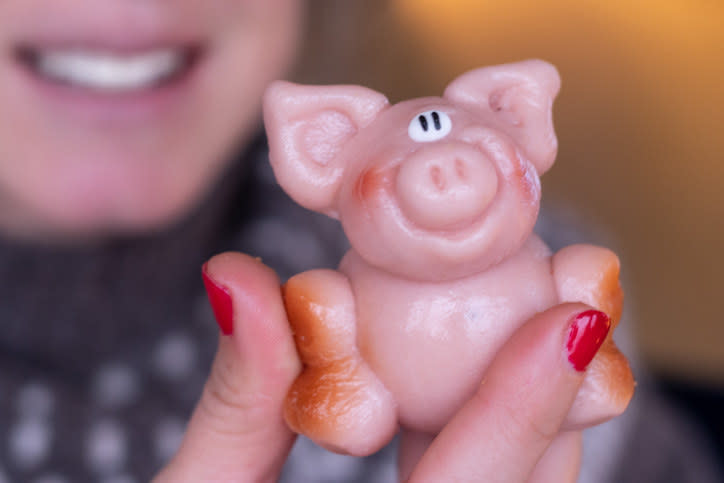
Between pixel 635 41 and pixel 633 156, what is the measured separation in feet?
1.02

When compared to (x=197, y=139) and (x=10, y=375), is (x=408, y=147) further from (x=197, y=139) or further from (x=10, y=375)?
(x=10, y=375)

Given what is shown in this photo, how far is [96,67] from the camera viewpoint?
1.01m

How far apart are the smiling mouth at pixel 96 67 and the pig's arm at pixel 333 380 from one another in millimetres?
584

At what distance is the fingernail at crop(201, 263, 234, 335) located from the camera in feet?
1.84

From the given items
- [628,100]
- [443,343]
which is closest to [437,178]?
[443,343]

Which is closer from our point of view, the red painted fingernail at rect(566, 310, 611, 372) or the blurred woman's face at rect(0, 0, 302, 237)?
the red painted fingernail at rect(566, 310, 611, 372)

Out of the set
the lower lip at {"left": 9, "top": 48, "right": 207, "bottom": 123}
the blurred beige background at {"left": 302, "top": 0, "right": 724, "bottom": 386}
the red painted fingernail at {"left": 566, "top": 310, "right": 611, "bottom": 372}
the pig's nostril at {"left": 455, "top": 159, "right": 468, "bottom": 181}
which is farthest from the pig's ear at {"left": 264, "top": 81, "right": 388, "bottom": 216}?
the blurred beige background at {"left": 302, "top": 0, "right": 724, "bottom": 386}

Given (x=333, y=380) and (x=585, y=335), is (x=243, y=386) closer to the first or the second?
(x=333, y=380)

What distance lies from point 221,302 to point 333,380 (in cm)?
11

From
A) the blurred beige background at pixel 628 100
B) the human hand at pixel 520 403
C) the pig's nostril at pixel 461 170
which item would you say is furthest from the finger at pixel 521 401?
the blurred beige background at pixel 628 100

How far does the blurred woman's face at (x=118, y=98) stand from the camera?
0.98 meters

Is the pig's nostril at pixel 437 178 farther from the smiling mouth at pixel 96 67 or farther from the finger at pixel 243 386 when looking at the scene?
the smiling mouth at pixel 96 67

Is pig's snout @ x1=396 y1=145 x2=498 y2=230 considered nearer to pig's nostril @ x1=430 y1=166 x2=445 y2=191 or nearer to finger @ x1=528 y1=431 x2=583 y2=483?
pig's nostril @ x1=430 y1=166 x2=445 y2=191

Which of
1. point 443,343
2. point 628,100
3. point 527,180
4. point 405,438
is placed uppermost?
point 527,180
